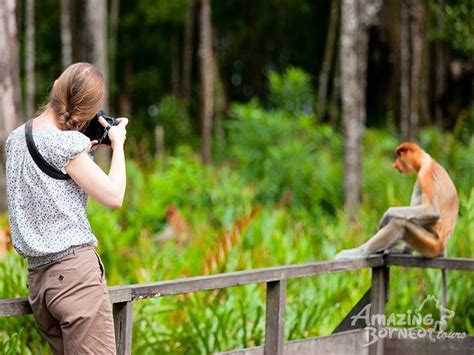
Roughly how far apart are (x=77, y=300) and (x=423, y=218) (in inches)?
114

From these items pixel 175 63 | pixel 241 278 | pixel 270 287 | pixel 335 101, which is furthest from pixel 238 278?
pixel 175 63

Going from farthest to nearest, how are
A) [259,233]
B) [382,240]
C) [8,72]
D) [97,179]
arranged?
[259,233], [8,72], [382,240], [97,179]

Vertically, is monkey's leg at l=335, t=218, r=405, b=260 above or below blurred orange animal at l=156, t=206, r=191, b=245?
above

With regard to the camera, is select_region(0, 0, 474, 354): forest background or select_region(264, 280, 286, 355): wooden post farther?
select_region(0, 0, 474, 354): forest background

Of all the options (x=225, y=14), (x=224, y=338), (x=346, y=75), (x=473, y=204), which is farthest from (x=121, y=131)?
(x=225, y=14)

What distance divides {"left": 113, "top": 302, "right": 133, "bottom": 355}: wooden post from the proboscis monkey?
6.48ft

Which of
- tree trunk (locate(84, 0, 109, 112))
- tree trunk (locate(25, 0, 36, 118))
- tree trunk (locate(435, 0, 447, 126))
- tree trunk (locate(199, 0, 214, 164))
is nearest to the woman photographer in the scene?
tree trunk (locate(84, 0, 109, 112))

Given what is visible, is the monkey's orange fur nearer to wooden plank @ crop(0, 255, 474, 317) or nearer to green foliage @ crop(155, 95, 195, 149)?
wooden plank @ crop(0, 255, 474, 317)

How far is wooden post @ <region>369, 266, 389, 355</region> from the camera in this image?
490 centimetres

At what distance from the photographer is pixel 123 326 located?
3.41 meters

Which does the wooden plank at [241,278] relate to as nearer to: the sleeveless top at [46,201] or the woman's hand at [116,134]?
the sleeveless top at [46,201]

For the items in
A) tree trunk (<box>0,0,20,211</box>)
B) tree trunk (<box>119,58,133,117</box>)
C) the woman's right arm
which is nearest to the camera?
the woman's right arm

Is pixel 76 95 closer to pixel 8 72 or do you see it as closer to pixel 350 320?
pixel 350 320

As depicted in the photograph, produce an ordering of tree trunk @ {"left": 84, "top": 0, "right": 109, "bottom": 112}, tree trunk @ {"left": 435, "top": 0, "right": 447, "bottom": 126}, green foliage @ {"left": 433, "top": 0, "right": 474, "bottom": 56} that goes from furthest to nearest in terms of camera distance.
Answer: tree trunk @ {"left": 435, "top": 0, "right": 447, "bottom": 126}
tree trunk @ {"left": 84, "top": 0, "right": 109, "bottom": 112}
green foliage @ {"left": 433, "top": 0, "right": 474, "bottom": 56}
